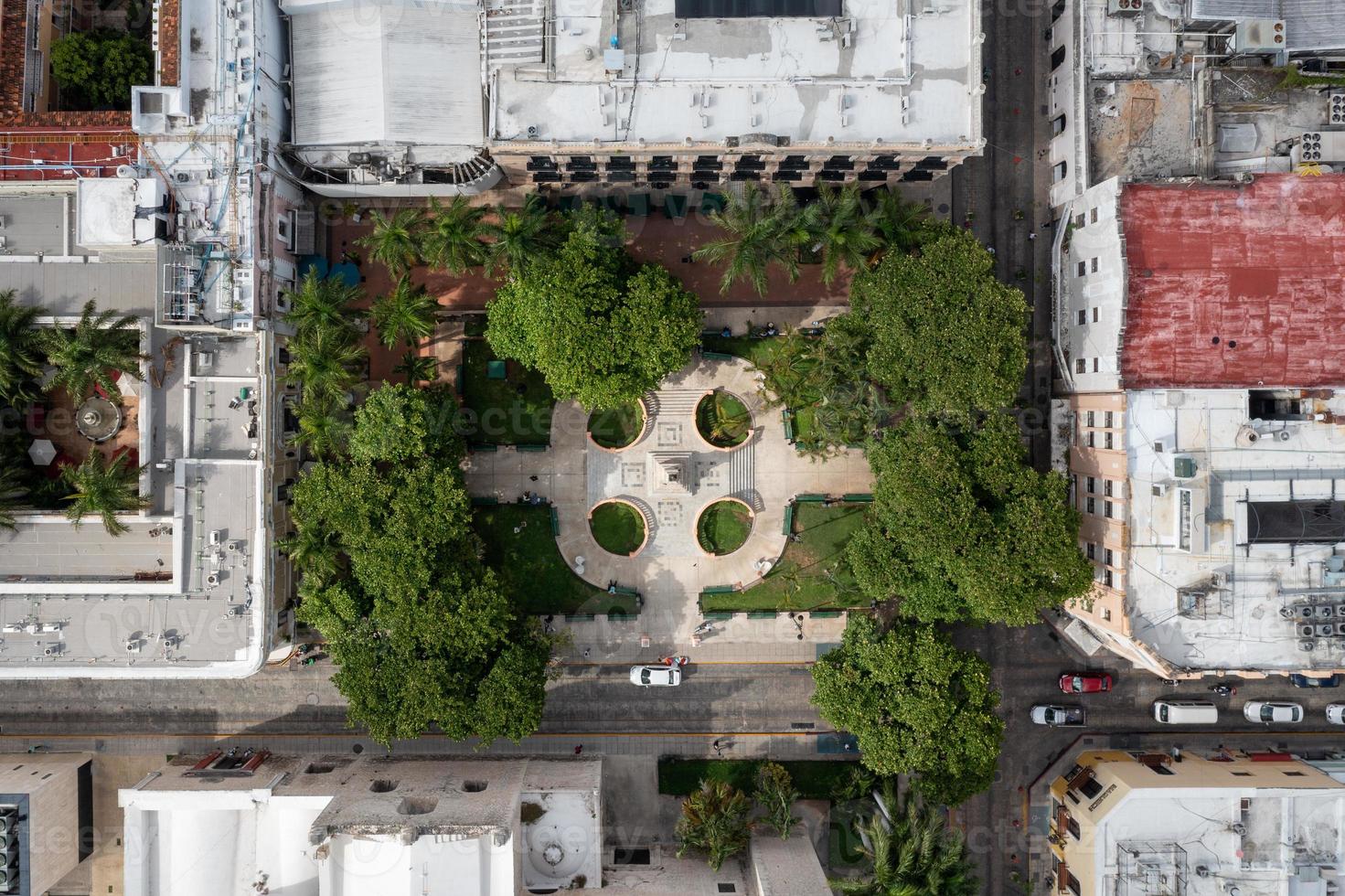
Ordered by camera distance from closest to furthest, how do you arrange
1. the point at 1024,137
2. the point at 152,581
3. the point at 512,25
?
the point at 512,25 → the point at 152,581 → the point at 1024,137

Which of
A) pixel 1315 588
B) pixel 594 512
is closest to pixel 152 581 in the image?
pixel 594 512

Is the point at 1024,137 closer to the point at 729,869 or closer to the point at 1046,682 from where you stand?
the point at 1046,682

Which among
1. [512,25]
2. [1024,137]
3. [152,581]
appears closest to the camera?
[512,25]

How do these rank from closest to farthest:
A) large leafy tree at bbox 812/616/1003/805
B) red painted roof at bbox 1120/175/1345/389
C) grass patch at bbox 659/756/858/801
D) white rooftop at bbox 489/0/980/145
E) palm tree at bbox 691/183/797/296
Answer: white rooftop at bbox 489/0/980/145
red painted roof at bbox 1120/175/1345/389
palm tree at bbox 691/183/797/296
large leafy tree at bbox 812/616/1003/805
grass patch at bbox 659/756/858/801

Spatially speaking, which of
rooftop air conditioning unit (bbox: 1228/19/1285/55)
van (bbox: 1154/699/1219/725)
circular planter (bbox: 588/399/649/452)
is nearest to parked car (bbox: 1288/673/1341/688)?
van (bbox: 1154/699/1219/725)

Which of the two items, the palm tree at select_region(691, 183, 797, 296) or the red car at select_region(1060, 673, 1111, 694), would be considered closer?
the palm tree at select_region(691, 183, 797, 296)

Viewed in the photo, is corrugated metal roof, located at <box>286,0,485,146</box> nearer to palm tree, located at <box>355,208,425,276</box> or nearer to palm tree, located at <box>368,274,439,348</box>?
palm tree, located at <box>355,208,425,276</box>
